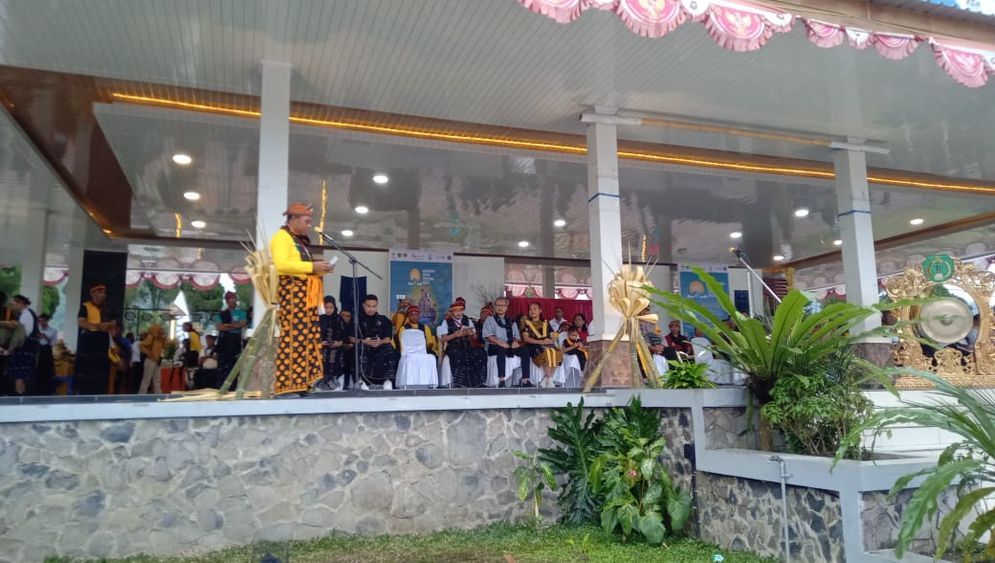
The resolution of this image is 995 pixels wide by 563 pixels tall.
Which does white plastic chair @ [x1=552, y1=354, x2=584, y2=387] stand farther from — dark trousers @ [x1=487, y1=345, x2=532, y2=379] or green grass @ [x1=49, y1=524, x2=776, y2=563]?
green grass @ [x1=49, y1=524, x2=776, y2=563]

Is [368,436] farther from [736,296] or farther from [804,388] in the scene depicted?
[736,296]

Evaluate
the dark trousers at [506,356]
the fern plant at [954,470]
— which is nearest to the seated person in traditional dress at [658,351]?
the dark trousers at [506,356]

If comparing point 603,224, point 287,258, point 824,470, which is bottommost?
point 824,470

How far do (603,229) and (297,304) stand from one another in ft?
11.1

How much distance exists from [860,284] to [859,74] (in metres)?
2.69

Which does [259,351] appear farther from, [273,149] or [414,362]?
[414,362]

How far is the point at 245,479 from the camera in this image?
176 inches

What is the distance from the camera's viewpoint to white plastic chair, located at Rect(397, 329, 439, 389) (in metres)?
8.10

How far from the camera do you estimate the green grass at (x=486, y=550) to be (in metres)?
4.00

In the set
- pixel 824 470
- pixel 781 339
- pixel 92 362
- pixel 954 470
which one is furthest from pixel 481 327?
pixel 954 470

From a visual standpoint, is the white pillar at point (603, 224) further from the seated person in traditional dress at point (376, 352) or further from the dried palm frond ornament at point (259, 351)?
the dried palm frond ornament at point (259, 351)

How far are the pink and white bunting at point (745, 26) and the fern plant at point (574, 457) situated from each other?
110 inches

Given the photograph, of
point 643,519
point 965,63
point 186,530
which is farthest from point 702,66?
point 186,530

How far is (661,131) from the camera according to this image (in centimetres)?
795
